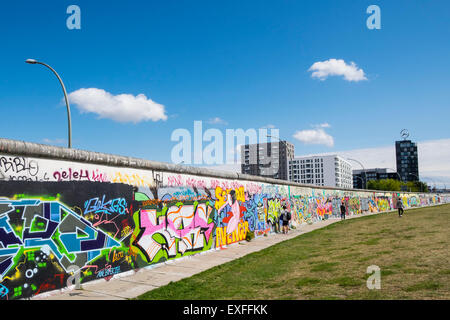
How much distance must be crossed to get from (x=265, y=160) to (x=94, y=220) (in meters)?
183

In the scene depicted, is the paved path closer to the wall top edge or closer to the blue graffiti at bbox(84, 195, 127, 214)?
the blue graffiti at bbox(84, 195, 127, 214)

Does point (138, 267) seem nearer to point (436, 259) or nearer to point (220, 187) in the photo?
point (220, 187)

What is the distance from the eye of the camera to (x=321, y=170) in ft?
611

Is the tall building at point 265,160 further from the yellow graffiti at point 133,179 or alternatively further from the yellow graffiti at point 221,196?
the yellow graffiti at point 133,179

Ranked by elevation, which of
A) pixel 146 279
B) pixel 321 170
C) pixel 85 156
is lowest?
pixel 146 279

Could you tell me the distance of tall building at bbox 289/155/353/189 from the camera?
182500 mm

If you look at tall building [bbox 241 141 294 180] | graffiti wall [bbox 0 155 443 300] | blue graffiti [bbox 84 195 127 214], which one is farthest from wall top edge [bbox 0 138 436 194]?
tall building [bbox 241 141 294 180]

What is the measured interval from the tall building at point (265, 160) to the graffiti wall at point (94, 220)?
172m

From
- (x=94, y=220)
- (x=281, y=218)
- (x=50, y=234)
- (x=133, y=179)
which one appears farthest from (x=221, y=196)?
(x=50, y=234)

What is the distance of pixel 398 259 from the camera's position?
9734 mm

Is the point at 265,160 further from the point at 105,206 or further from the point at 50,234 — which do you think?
the point at 50,234

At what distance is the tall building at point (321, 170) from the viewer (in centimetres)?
18250
